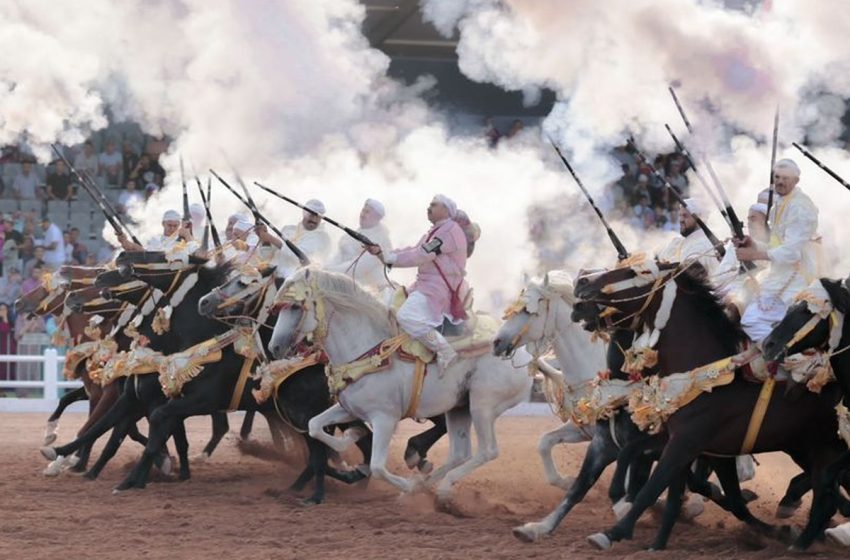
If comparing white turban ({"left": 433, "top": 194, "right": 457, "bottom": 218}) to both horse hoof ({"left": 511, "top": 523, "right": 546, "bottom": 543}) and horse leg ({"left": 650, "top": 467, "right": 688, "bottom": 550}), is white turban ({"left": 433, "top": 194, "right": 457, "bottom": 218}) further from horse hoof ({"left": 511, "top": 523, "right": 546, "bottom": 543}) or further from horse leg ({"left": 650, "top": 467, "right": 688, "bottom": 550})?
horse leg ({"left": 650, "top": 467, "right": 688, "bottom": 550})

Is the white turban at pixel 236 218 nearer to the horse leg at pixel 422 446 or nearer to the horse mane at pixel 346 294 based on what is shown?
the horse leg at pixel 422 446

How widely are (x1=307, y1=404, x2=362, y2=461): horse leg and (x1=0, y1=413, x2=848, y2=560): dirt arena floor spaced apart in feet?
1.48

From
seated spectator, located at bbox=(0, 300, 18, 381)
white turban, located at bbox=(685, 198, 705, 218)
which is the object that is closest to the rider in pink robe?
white turban, located at bbox=(685, 198, 705, 218)

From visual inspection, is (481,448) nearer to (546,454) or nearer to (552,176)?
(546,454)

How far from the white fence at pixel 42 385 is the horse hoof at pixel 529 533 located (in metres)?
12.4

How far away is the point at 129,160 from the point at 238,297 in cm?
1108

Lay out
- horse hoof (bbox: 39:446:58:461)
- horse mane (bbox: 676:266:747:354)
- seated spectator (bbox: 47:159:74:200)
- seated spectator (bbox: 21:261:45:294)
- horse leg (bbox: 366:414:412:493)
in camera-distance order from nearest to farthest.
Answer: horse mane (bbox: 676:266:747:354)
horse leg (bbox: 366:414:412:493)
horse hoof (bbox: 39:446:58:461)
seated spectator (bbox: 21:261:45:294)
seated spectator (bbox: 47:159:74:200)

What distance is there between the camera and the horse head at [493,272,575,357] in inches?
425

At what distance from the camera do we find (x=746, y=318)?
9.68 m

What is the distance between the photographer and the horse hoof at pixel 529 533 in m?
9.63

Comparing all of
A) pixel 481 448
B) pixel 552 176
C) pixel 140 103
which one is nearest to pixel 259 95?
pixel 140 103

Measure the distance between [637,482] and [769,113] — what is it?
373 cm

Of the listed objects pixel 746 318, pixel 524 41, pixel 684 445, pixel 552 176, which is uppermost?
pixel 524 41

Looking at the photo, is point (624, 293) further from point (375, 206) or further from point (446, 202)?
point (375, 206)
